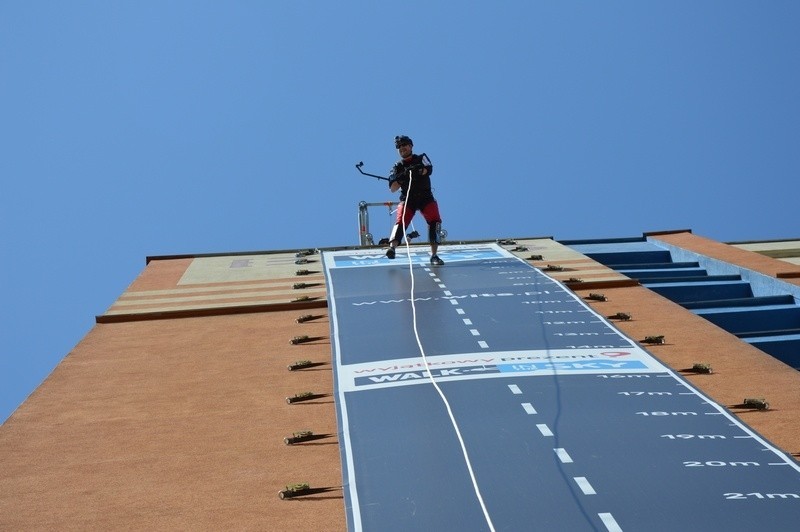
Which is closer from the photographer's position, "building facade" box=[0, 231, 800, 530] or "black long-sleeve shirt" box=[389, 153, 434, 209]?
"building facade" box=[0, 231, 800, 530]

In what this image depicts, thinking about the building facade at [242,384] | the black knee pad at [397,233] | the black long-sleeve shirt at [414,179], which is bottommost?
the building facade at [242,384]

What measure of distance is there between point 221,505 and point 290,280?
8702 mm

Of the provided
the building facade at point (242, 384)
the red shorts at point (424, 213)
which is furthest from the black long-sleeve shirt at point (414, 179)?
the building facade at point (242, 384)

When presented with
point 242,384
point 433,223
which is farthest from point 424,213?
point 242,384

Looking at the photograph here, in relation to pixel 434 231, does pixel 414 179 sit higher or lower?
higher

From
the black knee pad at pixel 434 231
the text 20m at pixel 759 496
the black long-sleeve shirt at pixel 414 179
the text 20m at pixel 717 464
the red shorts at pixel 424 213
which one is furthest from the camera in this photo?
the black knee pad at pixel 434 231

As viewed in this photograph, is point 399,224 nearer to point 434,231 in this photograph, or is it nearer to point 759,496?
point 434,231

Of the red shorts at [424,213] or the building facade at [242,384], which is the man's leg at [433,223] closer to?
the red shorts at [424,213]

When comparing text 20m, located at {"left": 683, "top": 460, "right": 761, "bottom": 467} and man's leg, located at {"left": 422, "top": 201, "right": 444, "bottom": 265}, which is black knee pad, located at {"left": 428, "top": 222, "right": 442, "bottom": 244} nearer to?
man's leg, located at {"left": 422, "top": 201, "right": 444, "bottom": 265}

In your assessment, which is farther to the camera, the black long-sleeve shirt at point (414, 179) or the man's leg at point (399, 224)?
the man's leg at point (399, 224)

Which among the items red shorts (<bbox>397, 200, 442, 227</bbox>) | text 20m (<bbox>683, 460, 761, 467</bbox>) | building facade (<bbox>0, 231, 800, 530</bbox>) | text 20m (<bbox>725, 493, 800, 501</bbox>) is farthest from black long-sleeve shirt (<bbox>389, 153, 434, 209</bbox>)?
text 20m (<bbox>725, 493, 800, 501</bbox>)

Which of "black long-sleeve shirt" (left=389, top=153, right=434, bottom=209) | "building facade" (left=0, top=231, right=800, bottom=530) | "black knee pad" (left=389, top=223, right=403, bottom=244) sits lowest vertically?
"building facade" (left=0, top=231, right=800, bottom=530)

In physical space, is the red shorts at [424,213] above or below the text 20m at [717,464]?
above

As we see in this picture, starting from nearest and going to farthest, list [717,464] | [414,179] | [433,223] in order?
[717,464]
[414,179]
[433,223]
